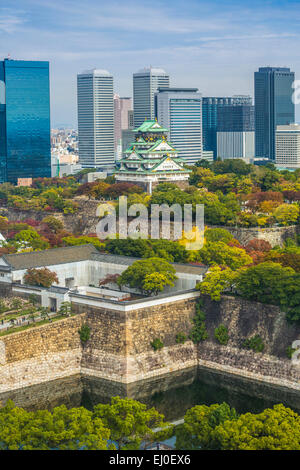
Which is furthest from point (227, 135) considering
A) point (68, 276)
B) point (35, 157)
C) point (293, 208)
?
point (68, 276)

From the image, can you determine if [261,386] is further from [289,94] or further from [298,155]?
[289,94]

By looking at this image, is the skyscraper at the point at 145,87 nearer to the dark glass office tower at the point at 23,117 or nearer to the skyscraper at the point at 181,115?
the skyscraper at the point at 181,115

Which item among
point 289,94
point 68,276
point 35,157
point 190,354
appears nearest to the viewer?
point 190,354

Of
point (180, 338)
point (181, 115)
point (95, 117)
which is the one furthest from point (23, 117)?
point (180, 338)

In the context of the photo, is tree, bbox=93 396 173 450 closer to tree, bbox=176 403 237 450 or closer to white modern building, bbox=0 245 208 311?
tree, bbox=176 403 237 450

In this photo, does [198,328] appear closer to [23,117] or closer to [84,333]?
[84,333]
